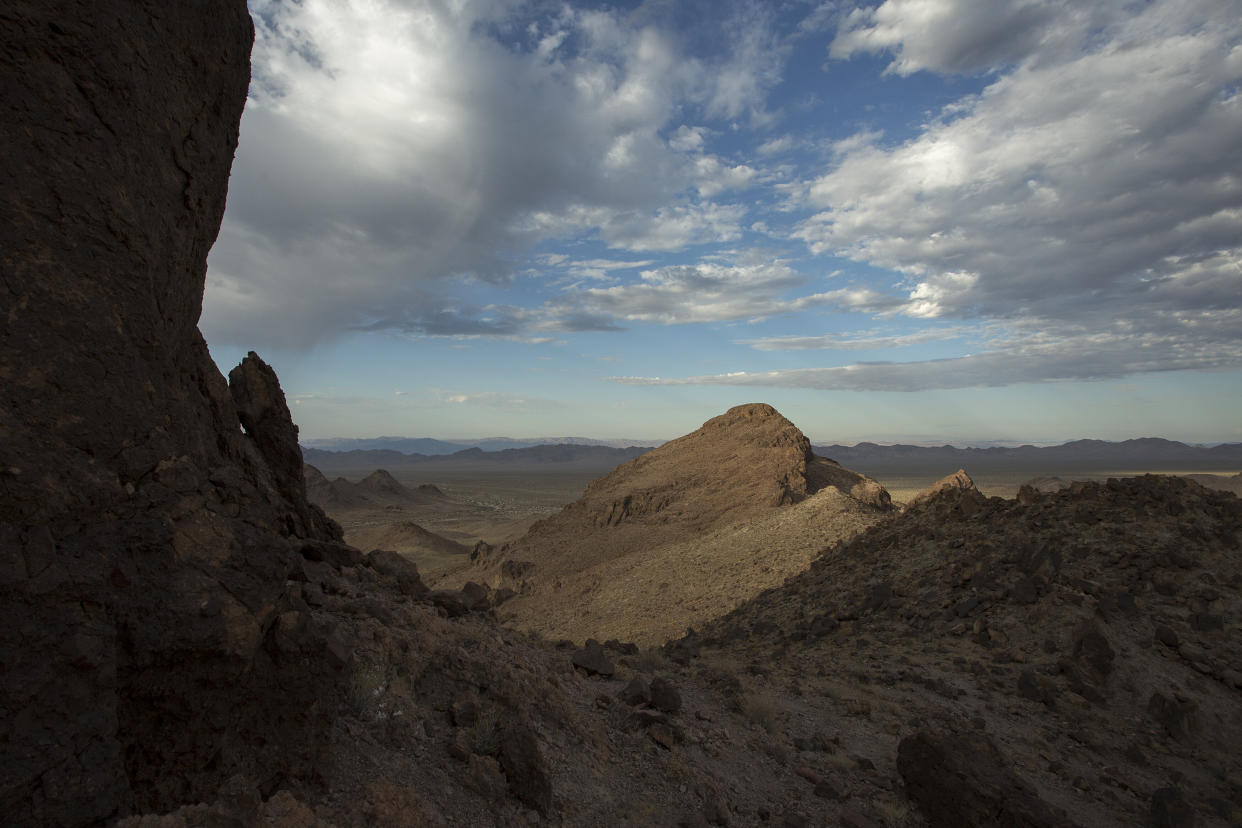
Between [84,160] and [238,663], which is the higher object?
[84,160]

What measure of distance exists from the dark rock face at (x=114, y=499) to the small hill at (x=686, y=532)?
1221 centimetres

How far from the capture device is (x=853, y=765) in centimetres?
633

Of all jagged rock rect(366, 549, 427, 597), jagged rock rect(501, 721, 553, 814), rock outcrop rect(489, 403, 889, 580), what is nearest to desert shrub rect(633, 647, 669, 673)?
jagged rock rect(366, 549, 427, 597)

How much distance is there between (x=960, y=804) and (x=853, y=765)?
1.17 m

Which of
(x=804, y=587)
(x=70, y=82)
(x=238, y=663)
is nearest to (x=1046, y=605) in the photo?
(x=804, y=587)

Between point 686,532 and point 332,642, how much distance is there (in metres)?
19.3

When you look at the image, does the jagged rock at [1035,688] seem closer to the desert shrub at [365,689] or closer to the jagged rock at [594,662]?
the jagged rock at [594,662]

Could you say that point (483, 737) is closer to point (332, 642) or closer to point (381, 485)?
point (332, 642)

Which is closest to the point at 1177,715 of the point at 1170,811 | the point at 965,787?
the point at 1170,811

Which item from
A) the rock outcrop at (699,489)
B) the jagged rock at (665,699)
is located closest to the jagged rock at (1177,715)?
the jagged rock at (665,699)

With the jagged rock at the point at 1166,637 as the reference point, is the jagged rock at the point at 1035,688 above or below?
below

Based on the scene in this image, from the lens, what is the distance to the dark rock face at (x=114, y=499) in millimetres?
2990

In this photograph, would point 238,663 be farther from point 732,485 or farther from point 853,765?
point 732,485

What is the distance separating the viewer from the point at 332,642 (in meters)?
4.17
